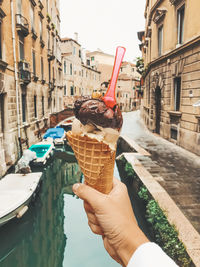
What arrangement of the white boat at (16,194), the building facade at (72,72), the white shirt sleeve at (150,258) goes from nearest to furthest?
the white shirt sleeve at (150,258) < the white boat at (16,194) < the building facade at (72,72)

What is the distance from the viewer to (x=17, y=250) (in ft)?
20.7

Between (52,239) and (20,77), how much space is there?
995 cm

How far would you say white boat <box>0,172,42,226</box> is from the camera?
6.32 m

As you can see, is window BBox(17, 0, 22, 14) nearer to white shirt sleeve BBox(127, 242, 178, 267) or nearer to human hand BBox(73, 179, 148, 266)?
human hand BBox(73, 179, 148, 266)

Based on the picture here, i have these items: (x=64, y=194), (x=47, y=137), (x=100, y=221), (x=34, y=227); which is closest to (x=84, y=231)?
(x=34, y=227)

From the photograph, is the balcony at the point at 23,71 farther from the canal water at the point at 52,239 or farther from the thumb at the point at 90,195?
the thumb at the point at 90,195

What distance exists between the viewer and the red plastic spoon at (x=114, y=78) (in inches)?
78.7

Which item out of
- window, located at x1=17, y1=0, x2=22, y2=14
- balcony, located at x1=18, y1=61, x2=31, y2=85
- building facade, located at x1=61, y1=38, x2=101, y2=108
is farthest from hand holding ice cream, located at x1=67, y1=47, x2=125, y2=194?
building facade, located at x1=61, y1=38, x2=101, y2=108

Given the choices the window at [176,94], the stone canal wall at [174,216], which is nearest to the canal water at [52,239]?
the stone canal wall at [174,216]

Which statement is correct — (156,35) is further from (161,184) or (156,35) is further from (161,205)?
(161,205)

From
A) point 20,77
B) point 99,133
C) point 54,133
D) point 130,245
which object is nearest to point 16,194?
point 99,133

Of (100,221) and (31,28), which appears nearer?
(100,221)

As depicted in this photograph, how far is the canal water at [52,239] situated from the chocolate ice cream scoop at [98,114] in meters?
5.42

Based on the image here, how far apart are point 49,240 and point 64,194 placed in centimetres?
327
